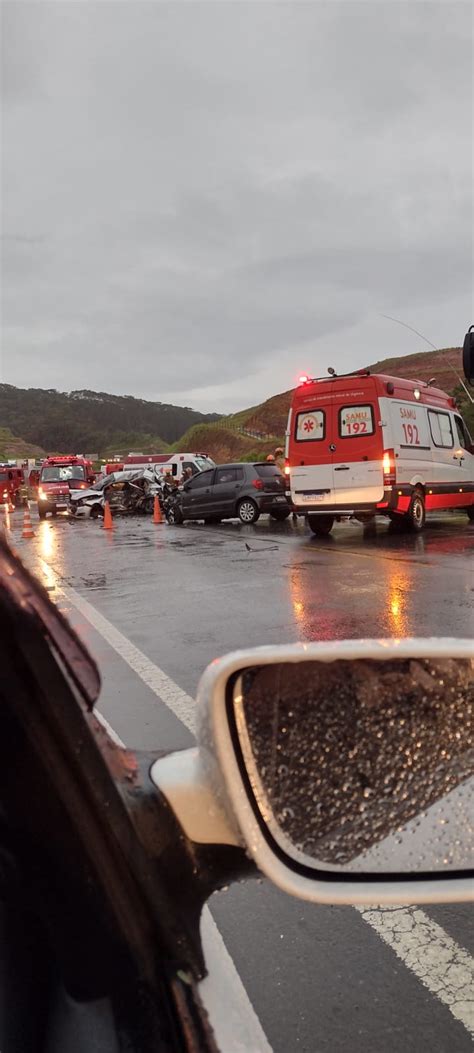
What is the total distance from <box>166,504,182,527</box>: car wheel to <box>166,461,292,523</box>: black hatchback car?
348mm

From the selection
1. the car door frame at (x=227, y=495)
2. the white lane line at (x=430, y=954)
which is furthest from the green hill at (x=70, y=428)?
the white lane line at (x=430, y=954)

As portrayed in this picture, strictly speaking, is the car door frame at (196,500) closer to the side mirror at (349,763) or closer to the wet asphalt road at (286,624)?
the wet asphalt road at (286,624)

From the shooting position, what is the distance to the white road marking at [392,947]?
0.97 meters

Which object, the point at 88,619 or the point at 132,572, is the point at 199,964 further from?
the point at 132,572

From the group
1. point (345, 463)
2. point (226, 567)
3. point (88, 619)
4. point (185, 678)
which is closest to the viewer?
point (185, 678)

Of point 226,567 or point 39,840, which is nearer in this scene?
point 39,840

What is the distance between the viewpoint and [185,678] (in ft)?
18.3

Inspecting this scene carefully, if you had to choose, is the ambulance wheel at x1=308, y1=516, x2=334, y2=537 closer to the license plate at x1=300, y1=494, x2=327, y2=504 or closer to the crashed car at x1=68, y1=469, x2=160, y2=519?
the license plate at x1=300, y1=494, x2=327, y2=504

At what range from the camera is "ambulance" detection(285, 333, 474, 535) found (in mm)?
13930

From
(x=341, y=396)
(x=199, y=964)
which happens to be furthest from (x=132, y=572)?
(x=199, y=964)

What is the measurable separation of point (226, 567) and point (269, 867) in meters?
10.9

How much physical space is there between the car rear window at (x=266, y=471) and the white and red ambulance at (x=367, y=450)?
4667mm

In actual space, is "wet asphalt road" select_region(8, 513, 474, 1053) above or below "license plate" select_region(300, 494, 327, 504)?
below

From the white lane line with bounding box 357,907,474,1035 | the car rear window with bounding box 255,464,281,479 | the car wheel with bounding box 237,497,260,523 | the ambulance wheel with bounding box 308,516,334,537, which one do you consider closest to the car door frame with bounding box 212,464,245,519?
the car wheel with bounding box 237,497,260,523
